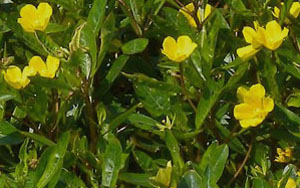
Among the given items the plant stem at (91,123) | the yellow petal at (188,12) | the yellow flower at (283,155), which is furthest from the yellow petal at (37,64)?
the yellow flower at (283,155)

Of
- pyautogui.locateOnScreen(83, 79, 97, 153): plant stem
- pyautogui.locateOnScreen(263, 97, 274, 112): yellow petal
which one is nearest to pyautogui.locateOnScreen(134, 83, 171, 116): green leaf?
pyautogui.locateOnScreen(83, 79, 97, 153): plant stem

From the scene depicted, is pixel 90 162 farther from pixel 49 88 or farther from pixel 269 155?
pixel 269 155

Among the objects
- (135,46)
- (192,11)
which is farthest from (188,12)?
(135,46)

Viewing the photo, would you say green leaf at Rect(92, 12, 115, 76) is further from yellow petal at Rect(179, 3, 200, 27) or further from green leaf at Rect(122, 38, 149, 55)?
yellow petal at Rect(179, 3, 200, 27)

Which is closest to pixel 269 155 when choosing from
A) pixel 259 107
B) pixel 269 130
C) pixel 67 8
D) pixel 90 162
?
pixel 269 130

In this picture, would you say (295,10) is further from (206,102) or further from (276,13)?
(206,102)

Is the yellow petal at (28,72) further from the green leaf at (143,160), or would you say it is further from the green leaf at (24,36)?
the green leaf at (143,160)
